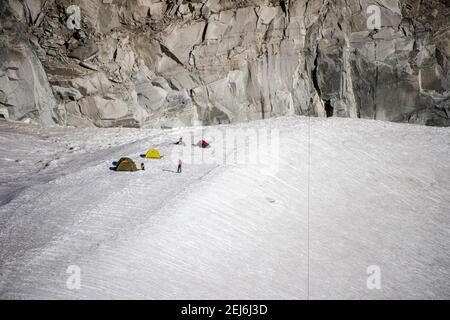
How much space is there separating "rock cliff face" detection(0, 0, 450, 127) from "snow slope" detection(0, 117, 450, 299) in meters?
6.23

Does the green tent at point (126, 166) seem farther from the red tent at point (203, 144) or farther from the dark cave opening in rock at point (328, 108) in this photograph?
the dark cave opening in rock at point (328, 108)

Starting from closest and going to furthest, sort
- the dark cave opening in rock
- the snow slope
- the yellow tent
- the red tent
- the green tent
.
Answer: the snow slope < the green tent < the yellow tent < the red tent < the dark cave opening in rock

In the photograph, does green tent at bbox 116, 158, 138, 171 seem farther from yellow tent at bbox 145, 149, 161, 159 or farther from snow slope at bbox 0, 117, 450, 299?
yellow tent at bbox 145, 149, 161, 159

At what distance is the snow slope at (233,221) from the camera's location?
999 cm

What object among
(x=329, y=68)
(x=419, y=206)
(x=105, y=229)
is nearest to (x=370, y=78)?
(x=329, y=68)

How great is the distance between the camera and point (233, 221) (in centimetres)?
1312

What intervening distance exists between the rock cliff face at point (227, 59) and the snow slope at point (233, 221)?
6.23m

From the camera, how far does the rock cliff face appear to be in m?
26.3

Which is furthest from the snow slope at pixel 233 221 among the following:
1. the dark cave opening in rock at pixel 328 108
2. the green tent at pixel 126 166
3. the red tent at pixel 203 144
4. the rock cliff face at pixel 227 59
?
the rock cliff face at pixel 227 59

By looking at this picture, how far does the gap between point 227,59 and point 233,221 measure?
17.2 m

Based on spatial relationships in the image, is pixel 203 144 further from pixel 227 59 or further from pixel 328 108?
pixel 328 108

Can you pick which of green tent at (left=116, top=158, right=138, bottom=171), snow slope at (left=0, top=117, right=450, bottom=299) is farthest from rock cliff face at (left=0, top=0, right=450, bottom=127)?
green tent at (left=116, top=158, right=138, bottom=171)

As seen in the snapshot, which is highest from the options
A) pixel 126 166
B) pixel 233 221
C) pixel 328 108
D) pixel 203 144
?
pixel 328 108

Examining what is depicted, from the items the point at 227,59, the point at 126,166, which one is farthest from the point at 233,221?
the point at 227,59
